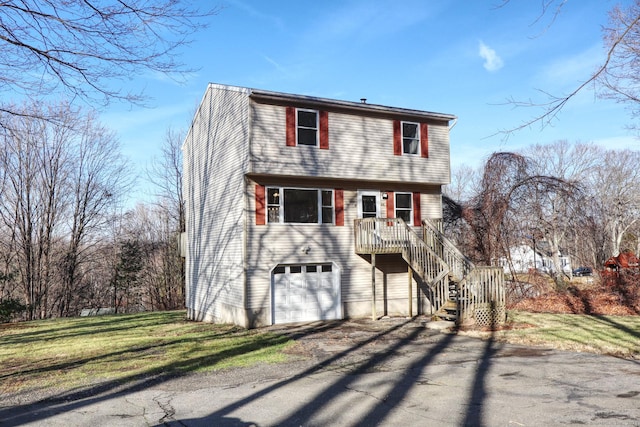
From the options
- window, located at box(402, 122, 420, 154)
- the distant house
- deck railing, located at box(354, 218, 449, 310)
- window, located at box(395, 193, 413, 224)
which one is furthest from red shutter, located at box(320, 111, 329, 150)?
the distant house

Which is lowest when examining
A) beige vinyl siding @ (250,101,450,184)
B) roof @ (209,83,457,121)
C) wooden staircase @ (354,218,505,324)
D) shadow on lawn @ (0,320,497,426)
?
shadow on lawn @ (0,320,497,426)

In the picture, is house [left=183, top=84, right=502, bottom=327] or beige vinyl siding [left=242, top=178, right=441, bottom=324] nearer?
beige vinyl siding [left=242, top=178, right=441, bottom=324]

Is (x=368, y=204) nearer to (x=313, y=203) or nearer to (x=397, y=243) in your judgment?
(x=397, y=243)

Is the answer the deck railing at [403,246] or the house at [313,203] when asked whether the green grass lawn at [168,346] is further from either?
the deck railing at [403,246]

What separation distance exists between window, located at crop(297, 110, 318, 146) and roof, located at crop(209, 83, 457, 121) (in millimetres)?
350

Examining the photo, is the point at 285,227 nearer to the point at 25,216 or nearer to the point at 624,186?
the point at 25,216

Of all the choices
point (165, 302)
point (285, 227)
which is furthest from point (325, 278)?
point (165, 302)

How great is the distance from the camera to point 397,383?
26.7ft

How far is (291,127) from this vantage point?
1661cm

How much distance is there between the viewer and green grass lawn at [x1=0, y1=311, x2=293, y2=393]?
31.1 feet

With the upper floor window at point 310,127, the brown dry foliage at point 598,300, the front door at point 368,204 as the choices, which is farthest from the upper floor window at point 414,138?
the brown dry foliage at point 598,300

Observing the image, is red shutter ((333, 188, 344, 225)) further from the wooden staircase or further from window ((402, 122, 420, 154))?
window ((402, 122, 420, 154))

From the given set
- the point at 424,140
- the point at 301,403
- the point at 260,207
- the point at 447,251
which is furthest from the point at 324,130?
the point at 301,403

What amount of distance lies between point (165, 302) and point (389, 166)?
76.7ft
